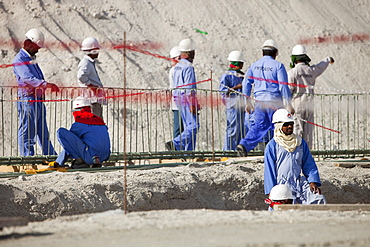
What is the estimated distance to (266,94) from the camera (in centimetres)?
1384

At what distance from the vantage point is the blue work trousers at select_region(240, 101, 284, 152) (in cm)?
1362

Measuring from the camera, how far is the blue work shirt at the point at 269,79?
13555 mm

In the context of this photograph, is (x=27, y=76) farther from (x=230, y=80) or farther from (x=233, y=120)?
(x=233, y=120)

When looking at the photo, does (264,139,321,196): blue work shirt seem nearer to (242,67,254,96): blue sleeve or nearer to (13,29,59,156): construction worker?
(242,67,254,96): blue sleeve

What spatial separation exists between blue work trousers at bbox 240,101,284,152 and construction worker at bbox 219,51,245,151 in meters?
1.14

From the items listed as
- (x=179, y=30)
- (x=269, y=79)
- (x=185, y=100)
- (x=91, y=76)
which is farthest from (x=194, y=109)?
(x=179, y=30)

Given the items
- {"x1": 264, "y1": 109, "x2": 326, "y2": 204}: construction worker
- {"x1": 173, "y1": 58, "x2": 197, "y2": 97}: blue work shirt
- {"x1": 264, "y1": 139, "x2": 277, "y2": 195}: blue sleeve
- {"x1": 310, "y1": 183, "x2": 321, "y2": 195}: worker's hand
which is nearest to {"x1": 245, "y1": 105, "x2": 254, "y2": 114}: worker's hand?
{"x1": 173, "y1": 58, "x2": 197, "y2": 97}: blue work shirt

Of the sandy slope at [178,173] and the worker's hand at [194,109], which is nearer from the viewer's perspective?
the sandy slope at [178,173]

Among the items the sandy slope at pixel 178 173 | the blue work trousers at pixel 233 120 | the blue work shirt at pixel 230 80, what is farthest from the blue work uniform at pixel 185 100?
the sandy slope at pixel 178 173

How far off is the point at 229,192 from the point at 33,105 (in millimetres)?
3413

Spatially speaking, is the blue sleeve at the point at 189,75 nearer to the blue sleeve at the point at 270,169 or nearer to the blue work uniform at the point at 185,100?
the blue work uniform at the point at 185,100

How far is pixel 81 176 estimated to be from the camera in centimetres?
1177

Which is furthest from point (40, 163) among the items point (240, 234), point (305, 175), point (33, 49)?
point (240, 234)

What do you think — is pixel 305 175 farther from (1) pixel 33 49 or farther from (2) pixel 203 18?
(2) pixel 203 18
